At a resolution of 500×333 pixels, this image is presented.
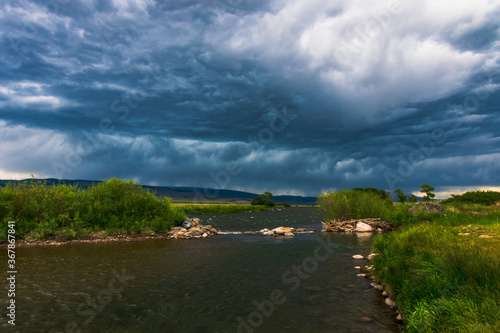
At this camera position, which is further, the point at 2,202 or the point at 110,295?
the point at 2,202

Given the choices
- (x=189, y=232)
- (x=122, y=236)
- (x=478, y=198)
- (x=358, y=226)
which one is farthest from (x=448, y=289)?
(x=478, y=198)

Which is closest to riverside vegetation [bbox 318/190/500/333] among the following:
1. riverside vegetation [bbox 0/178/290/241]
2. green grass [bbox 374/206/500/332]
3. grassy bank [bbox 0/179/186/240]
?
green grass [bbox 374/206/500/332]

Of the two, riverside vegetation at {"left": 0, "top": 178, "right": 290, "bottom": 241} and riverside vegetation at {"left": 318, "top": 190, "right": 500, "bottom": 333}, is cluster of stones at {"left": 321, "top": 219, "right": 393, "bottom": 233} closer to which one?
riverside vegetation at {"left": 0, "top": 178, "right": 290, "bottom": 241}

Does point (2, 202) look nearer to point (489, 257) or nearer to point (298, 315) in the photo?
point (298, 315)

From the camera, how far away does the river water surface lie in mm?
12000

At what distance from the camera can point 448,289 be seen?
9.83 metres

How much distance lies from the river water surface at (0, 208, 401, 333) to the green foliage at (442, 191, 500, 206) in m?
69.2

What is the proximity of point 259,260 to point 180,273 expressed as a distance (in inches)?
301

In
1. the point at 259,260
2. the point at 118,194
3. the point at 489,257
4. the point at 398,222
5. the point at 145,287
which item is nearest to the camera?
the point at 489,257

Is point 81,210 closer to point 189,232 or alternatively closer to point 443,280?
point 189,232

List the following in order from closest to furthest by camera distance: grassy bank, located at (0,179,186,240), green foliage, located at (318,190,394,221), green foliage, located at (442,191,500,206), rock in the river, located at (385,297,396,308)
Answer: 1. rock in the river, located at (385,297,396,308)
2. grassy bank, located at (0,179,186,240)
3. green foliage, located at (318,190,394,221)
4. green foliage, located at (442,191,500,206)

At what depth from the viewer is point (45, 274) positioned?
2027cm

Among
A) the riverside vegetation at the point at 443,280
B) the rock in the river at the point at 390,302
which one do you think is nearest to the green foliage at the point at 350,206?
the riverside vegetation at the point at 443,280

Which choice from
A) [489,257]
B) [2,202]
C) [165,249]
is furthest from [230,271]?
[2,202]
